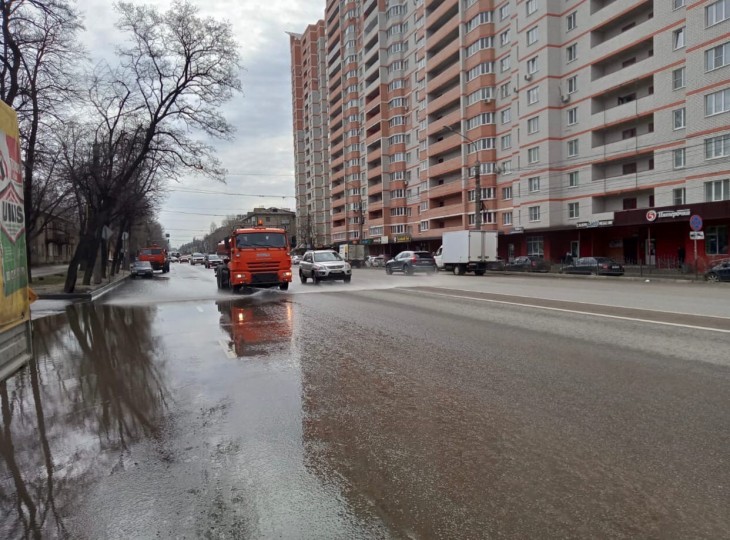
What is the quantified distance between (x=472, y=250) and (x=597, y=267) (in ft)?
25.0

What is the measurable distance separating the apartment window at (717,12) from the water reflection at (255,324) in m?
31.1

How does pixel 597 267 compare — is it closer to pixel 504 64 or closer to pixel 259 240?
pixel 259 240

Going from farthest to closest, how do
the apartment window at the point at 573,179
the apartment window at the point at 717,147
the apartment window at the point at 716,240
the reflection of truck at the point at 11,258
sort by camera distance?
the apartment window at the point at 573,179, the apartment window at the point at 716,240, the apartment window at the point at 717,147, the reflection of truck at the point at 11,258

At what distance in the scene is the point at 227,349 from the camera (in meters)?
8.83

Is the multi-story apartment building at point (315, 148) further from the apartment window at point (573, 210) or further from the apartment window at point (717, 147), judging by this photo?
the apartment window at point (717, 147)

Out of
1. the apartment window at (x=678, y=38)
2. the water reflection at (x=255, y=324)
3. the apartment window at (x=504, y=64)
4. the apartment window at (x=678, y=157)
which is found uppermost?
the apartment window at (x=504, y=64)

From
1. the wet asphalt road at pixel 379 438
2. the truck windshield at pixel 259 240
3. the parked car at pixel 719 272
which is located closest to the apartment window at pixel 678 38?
the parked car at pixel 719 272

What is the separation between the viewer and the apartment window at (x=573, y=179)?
42.7 m

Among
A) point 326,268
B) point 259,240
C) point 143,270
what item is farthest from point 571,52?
point 143,270

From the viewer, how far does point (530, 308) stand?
519 inches

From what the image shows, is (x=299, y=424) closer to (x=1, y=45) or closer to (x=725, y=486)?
A: (x=725, y=486)

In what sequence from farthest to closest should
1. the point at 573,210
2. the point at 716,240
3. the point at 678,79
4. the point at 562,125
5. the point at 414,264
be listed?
the point at 562,125 < the point at 573,210 < the point at 414,264 < the point at 678,79 < the point at 716,240

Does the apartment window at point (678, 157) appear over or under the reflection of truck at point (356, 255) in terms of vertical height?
over

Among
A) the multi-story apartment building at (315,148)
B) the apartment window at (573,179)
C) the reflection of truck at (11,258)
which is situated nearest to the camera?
the reflection of truck at (11,258)
